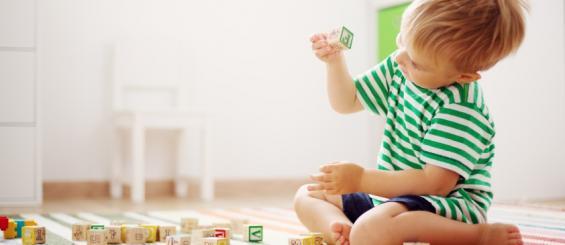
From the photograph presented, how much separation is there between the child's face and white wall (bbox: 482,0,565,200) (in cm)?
142

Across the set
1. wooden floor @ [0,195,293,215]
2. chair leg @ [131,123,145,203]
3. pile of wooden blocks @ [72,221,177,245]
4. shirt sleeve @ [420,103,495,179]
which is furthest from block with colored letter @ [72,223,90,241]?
chair leg @ [131,123,145,203]

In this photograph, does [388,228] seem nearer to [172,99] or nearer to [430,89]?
[430,89]

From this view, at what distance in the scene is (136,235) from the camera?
48.9 inches

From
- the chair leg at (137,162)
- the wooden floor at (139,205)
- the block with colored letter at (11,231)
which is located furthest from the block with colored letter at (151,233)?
the chair leg at (137,162)

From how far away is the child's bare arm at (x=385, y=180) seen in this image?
3.18 ft

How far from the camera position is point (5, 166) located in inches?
92.0

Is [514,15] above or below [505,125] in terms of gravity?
above

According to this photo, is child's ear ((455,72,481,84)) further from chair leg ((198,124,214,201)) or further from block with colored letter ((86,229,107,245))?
chair leg ((198,124,214,201))

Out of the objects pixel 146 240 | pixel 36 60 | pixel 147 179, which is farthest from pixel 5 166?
pixel 146 240

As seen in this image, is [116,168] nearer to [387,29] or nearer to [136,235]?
[387,29]

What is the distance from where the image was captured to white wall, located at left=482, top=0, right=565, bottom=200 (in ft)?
7.76

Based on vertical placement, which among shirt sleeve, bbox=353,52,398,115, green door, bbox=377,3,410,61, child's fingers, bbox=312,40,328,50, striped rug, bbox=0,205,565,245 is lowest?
striped rug, bbox=0,205,565,245

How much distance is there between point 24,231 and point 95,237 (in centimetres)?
13

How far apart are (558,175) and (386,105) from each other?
4.51ft
